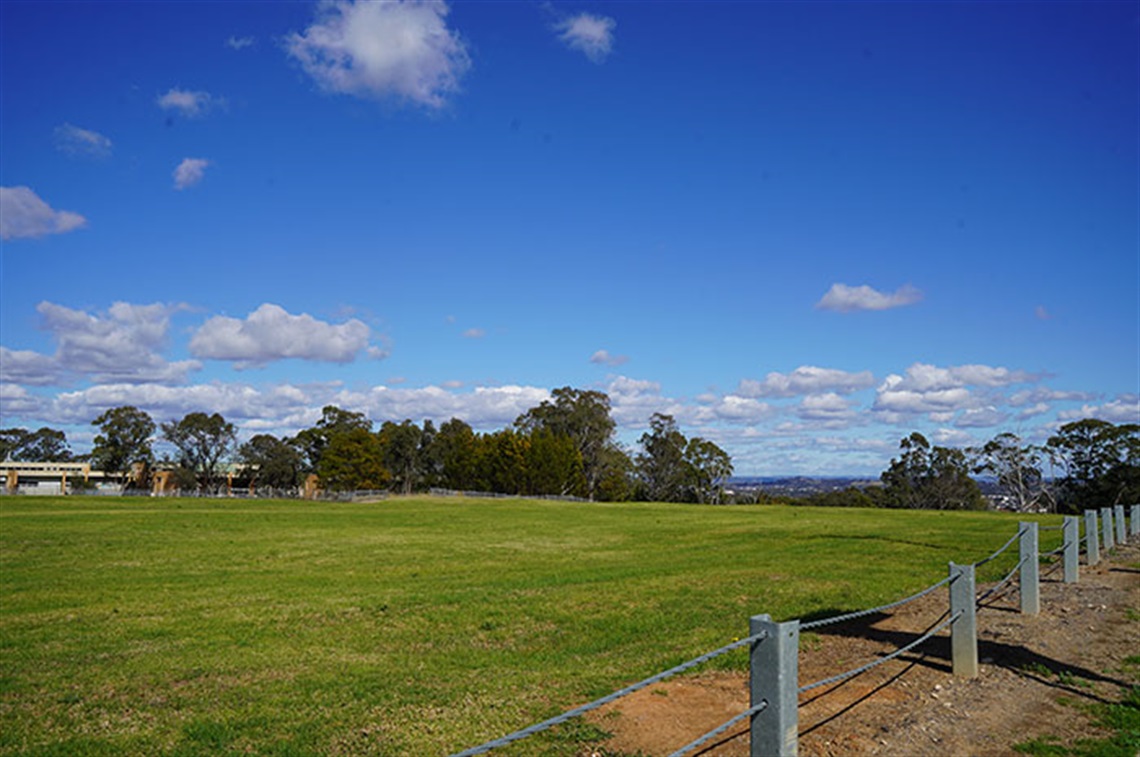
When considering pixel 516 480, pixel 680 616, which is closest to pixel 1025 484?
pixel 516 480

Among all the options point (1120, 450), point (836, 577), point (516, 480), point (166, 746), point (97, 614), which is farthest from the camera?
point (516, 480)

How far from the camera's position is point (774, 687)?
16.6 ft

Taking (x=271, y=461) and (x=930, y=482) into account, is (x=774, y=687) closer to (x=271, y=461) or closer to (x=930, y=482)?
(x=930, y=482)

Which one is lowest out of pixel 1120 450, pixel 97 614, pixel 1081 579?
pixel 97 614

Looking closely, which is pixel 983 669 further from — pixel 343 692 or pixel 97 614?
pixel 97 614

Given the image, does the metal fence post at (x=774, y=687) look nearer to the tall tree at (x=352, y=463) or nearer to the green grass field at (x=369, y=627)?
the green grass field at (x=369, y=627)

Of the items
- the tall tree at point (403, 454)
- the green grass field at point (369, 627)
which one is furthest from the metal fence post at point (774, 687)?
the tall tree at point (403, 454)

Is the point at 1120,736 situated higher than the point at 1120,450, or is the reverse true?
the point at 1120,450

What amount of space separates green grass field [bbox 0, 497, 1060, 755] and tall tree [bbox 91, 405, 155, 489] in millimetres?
127470

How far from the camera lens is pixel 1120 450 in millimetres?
83500

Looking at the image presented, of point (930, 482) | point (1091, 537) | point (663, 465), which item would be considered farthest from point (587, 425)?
point (1091, 537)

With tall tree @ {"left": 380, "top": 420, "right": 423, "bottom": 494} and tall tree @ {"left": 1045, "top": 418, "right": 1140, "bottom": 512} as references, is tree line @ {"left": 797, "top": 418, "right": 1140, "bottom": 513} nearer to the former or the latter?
tall tree @ {"left": 1045, "top": 418, "right": 1140, "bottom": 512}

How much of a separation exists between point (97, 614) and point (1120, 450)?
A: 315 feet

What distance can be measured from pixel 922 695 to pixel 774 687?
4.54 meters
